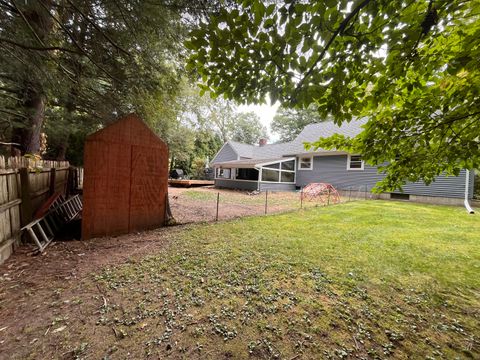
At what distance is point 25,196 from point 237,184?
1522 cm

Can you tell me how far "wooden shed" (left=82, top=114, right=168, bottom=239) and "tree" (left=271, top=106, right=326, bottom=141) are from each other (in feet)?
113

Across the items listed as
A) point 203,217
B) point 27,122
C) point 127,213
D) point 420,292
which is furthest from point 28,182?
point 420,292

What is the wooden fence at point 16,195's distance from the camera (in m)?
3.33

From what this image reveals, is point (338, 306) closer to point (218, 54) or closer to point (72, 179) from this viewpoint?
point (218, 54)

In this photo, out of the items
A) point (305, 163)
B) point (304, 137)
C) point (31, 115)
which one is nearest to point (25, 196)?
point (31, 115)

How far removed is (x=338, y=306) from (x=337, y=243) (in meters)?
2.48

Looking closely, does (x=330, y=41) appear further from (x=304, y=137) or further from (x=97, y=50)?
(x=304, y=137)

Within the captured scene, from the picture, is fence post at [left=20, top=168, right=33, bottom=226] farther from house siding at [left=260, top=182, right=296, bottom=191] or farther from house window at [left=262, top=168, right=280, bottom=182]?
house window at [left=262, top=168, right=280, bottom=182]

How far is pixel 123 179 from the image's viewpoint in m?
5.00

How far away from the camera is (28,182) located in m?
4.04

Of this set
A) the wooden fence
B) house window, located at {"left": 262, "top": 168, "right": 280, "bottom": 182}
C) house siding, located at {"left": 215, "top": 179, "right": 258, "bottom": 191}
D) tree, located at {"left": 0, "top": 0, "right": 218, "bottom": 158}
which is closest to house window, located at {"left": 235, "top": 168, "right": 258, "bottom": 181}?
house siding, located at {"left": 215, "top": 179, "right": 258, "bottom": 191}

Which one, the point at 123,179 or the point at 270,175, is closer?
the point at 123,179

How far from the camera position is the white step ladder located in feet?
12.6

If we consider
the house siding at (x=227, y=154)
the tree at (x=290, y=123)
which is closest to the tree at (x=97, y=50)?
the house siding at (x=227, y=154)
